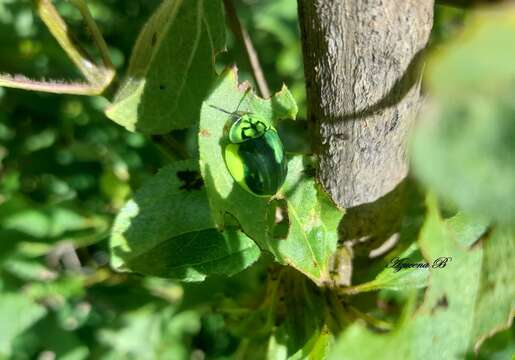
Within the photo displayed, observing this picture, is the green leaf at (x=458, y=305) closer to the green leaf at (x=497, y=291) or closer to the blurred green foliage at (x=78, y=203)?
the green leaf at (x=497, y=291)

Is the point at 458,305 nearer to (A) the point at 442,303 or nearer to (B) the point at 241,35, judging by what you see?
(A) the point at 442,303

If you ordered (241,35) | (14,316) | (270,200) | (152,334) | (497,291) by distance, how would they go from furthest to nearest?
(152,334), (14,316), (241,35), (270,200), (497,291)

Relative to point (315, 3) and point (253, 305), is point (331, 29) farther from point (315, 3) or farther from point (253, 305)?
point (253, 305)

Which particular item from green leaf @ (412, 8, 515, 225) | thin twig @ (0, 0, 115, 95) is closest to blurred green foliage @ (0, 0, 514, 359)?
thin twig @ (0, 0, 115, 95)

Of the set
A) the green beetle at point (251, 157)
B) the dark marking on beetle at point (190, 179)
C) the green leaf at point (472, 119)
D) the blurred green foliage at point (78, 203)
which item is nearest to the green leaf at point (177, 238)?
the dark marking on beetle at point (190, 179)

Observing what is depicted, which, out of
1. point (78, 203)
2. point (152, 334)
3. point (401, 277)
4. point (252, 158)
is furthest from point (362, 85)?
point (152, 334)

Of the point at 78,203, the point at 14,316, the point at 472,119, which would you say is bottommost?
the point at 14,316

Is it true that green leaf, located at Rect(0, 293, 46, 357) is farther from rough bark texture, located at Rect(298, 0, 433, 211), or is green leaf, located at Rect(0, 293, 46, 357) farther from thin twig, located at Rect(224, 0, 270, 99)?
rough bark texture, located at Rect(298, 0, 433, 211)
